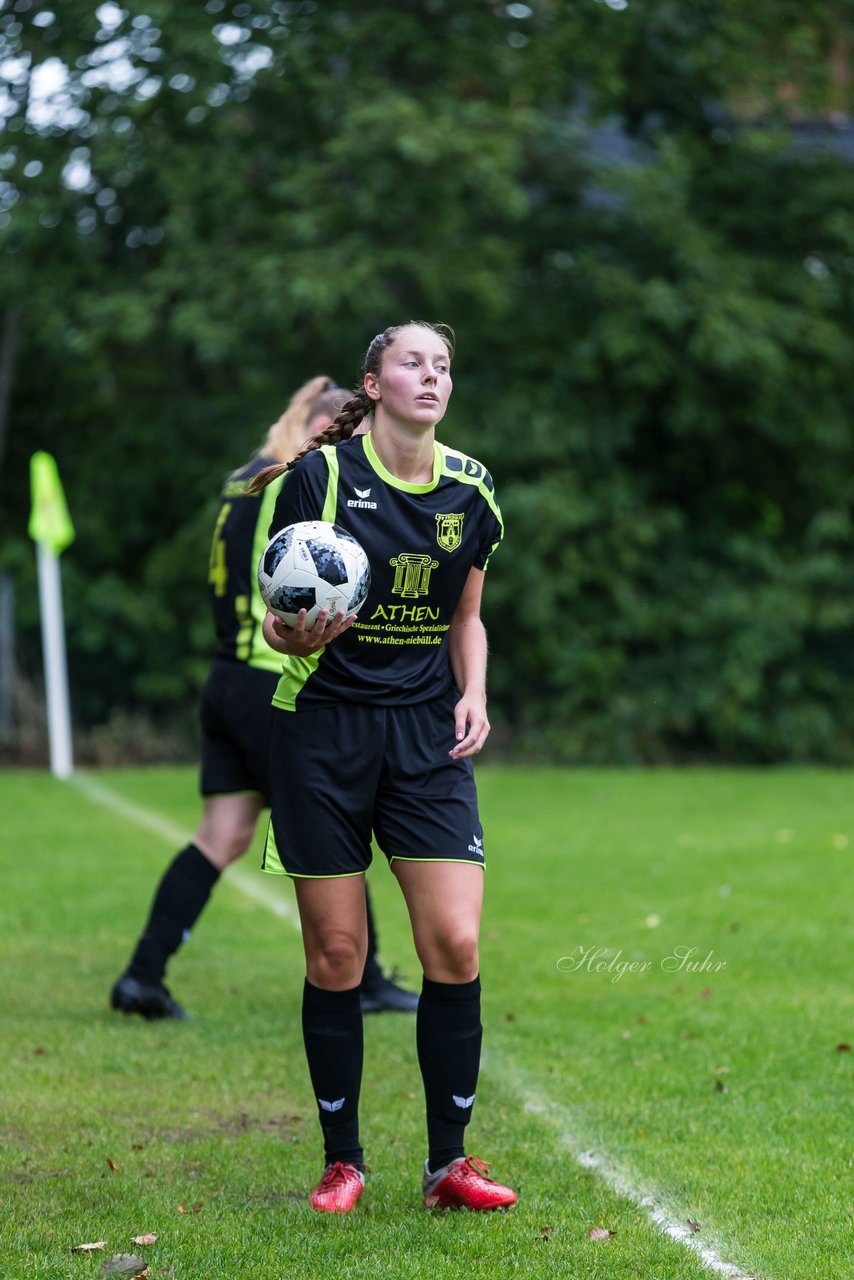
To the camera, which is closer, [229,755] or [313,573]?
[313,573]

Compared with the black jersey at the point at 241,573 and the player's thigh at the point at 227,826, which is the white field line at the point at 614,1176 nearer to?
the player's thigh at the point at 227,826

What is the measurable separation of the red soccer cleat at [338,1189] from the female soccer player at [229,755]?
2014 millimetres

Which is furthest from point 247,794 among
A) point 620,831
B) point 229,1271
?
point 620,831

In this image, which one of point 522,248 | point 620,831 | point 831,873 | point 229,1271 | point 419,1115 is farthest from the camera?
point 522,248

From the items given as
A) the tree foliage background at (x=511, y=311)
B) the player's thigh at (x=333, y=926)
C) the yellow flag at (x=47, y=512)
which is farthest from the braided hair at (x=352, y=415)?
the yellow flag at (x=47, y=512)

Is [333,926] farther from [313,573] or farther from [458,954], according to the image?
[313,573]

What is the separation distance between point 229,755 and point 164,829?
5.55m

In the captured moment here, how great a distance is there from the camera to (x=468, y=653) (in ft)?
13.9

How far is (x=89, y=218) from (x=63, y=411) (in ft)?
8.32

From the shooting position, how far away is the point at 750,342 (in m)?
16.6

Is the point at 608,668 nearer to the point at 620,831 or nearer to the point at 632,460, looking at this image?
the point at 632,460

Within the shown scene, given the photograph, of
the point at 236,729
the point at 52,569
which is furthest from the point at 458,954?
the point at 52,569

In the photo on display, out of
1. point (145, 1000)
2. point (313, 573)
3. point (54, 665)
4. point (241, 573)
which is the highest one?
point (313, 573)

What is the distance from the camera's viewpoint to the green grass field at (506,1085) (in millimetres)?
3881
